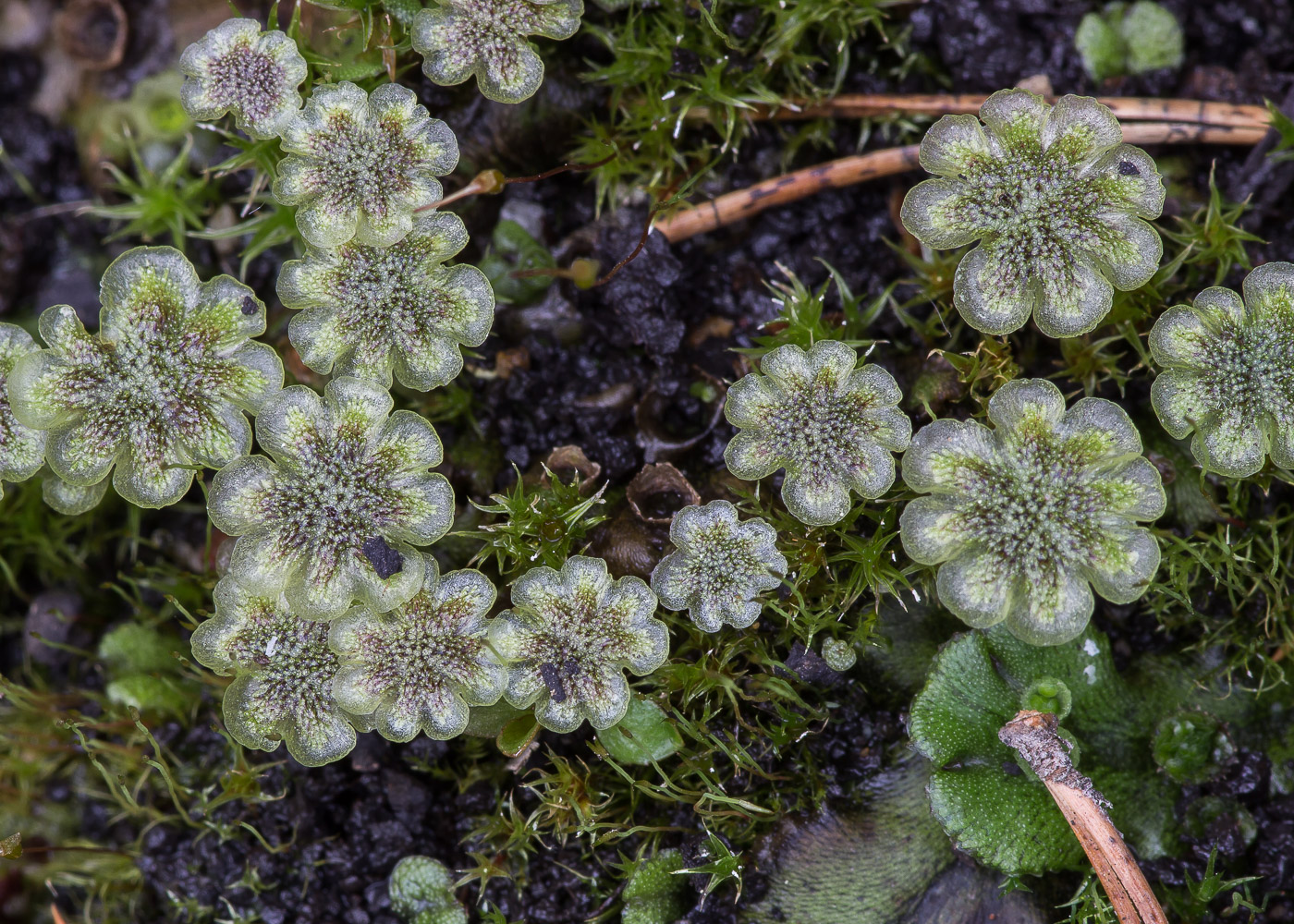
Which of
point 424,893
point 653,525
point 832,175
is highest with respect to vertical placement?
point 832,175

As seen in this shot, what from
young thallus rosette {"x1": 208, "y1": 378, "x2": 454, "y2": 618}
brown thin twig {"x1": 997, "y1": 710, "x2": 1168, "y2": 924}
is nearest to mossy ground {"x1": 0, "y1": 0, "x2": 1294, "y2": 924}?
brown thin twig {"x1": 997, "y1": 710, "x2": 1168, "y2": 924}

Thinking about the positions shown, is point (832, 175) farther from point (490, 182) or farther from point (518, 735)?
point (518, 735)

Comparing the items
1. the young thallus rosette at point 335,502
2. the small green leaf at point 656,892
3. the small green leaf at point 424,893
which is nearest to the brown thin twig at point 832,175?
the young thallus rosette at point 335,502

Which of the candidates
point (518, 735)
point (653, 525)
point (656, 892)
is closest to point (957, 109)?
point (653, 525)

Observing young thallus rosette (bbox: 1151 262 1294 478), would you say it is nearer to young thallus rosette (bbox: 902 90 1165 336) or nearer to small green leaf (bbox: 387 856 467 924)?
young thallus rosette (bbox: 902 90 1165 336)

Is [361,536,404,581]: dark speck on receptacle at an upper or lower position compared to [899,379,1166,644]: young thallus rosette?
lower

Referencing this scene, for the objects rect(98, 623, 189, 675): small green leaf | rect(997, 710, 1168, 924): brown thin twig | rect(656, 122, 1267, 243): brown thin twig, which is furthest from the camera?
rect(98, 623, 189, 675): small green leaf
